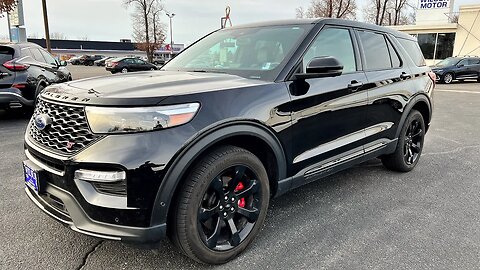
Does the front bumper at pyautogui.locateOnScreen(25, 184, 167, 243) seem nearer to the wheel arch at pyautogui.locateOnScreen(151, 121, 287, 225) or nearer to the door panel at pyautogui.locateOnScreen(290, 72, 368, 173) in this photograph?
the wheel arch at pyautogui.locateOnScreen(151, 121, 287, 225)

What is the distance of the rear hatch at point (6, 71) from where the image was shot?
6547 millimetres

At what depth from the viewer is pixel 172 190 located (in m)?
2.16

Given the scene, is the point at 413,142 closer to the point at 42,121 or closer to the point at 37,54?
the point at 42,121

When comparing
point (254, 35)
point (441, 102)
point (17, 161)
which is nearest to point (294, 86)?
point (254, 35)

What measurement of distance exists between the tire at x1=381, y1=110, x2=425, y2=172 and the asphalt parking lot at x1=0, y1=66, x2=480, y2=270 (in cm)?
13

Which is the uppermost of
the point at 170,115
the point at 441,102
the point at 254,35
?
the point at 254,35

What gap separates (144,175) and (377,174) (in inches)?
133

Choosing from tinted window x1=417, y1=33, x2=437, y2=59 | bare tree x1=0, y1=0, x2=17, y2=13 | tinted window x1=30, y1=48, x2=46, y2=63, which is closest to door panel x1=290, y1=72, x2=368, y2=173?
tinted window x1=30, y1=48, x2=46, y2=63

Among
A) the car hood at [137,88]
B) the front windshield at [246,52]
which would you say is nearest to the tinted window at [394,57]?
the front windshield at [246,52]

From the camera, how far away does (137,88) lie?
93.2 inches

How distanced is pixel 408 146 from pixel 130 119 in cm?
374

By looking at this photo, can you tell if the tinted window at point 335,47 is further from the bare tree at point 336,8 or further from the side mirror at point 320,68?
the bare tree at point 336,8

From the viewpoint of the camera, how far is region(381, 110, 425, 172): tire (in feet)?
14.4

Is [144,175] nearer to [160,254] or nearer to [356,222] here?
[160,254]
